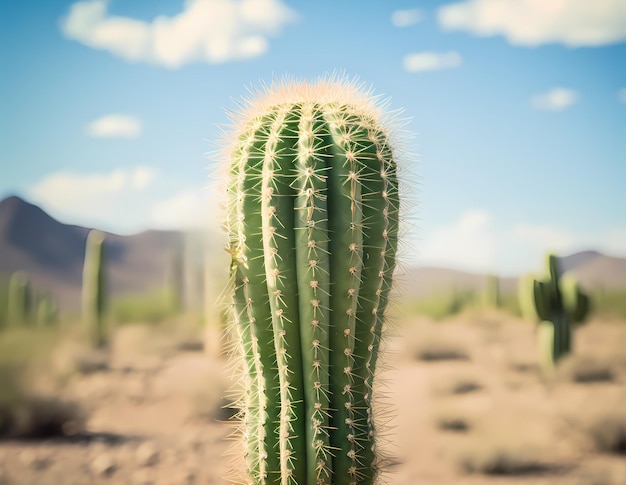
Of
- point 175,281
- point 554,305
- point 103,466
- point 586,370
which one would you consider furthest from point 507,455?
point 175,281

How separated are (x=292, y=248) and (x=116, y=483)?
4781 millimetres

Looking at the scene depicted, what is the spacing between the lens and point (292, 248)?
2.80 metres

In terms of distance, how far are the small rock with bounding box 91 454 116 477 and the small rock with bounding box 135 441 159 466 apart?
0.28m

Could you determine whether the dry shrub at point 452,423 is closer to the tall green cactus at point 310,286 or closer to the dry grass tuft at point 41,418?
the dry grass tuft at point 41,418

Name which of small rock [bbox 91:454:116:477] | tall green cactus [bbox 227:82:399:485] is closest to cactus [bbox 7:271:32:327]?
small rock [bbox 91:454:116:477]

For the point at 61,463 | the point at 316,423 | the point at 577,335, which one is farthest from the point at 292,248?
the point at 577,335

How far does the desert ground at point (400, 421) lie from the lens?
6.95 metres

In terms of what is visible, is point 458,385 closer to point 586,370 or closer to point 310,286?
point 586,370

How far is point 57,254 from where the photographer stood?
93.6ft

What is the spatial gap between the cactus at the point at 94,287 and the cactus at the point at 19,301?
65.9 inches

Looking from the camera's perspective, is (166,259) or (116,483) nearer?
(116,483)

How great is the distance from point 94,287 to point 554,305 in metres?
7.82

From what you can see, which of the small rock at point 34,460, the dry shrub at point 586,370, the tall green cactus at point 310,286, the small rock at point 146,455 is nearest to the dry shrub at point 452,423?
the dry shrub at point 586,370

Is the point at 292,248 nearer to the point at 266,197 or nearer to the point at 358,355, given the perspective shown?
the point at 266,197
